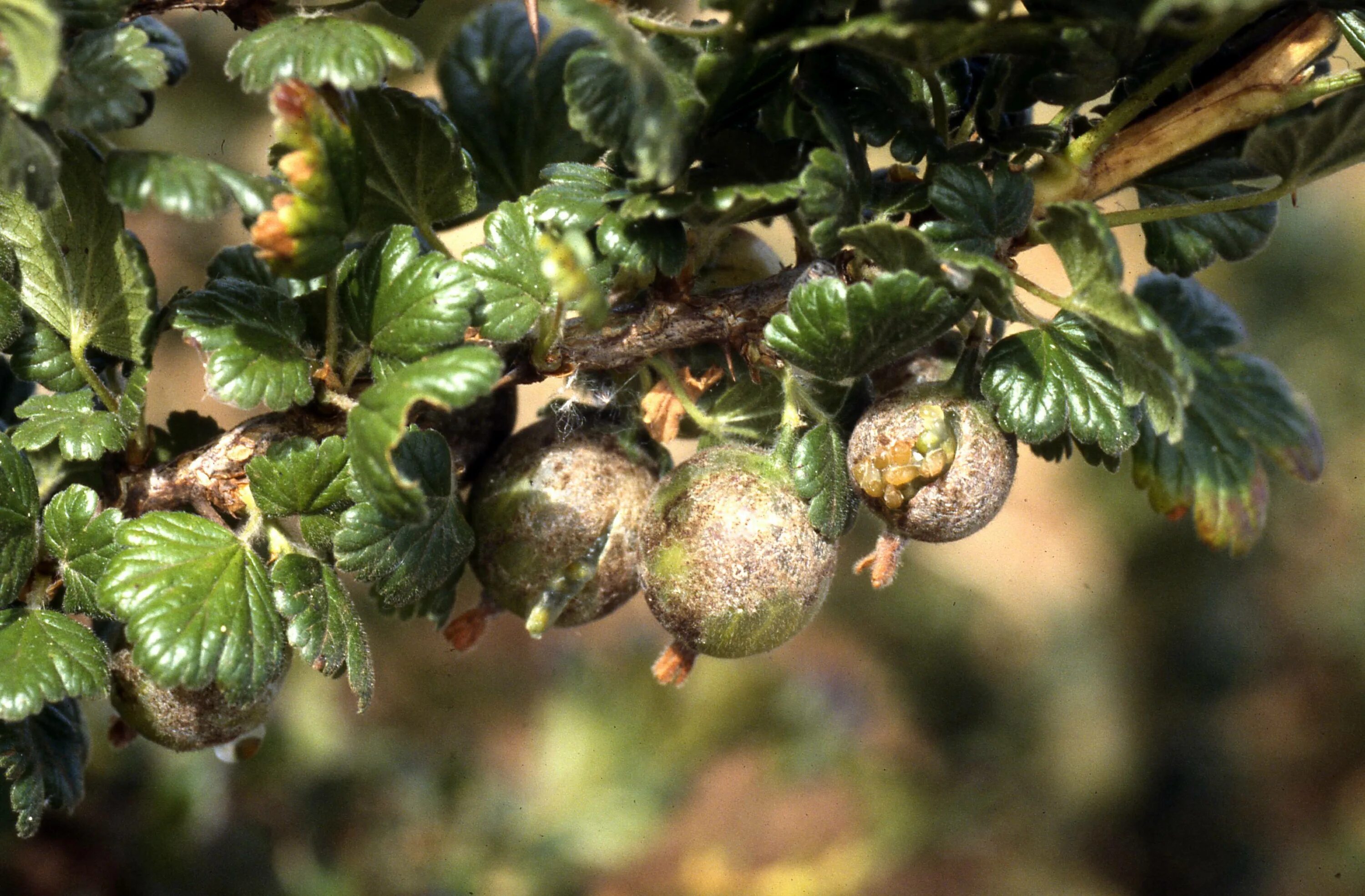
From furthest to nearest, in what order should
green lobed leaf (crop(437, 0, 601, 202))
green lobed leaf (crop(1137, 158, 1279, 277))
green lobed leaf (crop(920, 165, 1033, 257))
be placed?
green lobed leaf (crop(437, 0, 601, 202)), green lobed leaf (crop(1137, 158, 1279, 277)), green lobed leaf (crop(920, 165, 1033, 257))

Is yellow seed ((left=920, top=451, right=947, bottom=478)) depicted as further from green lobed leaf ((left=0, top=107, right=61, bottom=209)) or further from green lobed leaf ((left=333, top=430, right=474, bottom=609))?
green lobed leaf ((left=0, top=107, right=61, bottom=209))

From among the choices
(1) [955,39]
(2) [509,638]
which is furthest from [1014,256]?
(2) [509,638]

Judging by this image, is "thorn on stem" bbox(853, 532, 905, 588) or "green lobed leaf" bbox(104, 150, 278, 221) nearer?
"green lobed leaf" bbox(104, 150, 278, 221)

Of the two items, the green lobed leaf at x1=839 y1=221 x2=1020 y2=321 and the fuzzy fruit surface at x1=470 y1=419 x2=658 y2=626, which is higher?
the green lobed leaf at x1=839 y1=221 x2=1020 y2=321

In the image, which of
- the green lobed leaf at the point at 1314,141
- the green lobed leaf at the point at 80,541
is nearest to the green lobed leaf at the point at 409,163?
the green lobed leaf at the point at 80,541

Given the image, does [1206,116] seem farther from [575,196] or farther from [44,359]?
[44,359]

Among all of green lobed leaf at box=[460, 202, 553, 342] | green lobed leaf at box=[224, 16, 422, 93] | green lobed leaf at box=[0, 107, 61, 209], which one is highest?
green lobed leaf at box=[224, 16, 422, 93]

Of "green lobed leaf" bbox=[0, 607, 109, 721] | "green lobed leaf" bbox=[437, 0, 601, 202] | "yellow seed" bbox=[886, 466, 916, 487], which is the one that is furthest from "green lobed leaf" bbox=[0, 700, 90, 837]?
"yellow seed" bbox=[886, 466, 916, 487]
